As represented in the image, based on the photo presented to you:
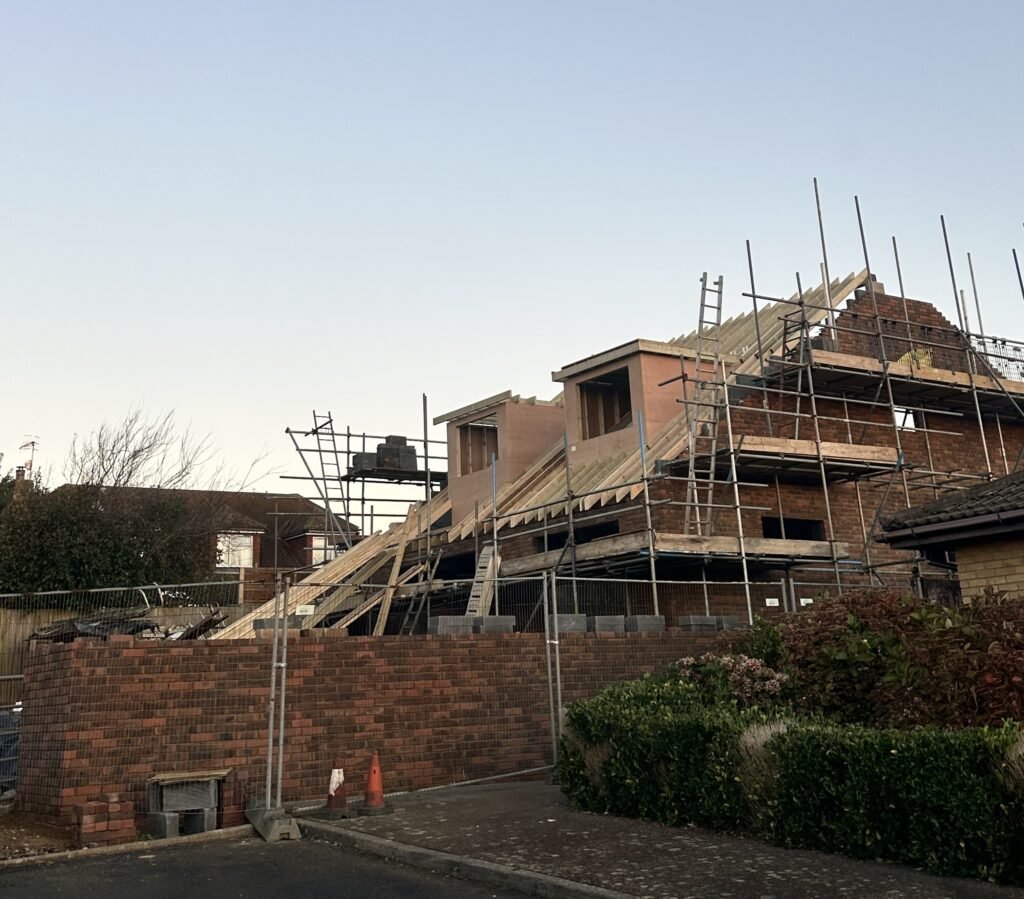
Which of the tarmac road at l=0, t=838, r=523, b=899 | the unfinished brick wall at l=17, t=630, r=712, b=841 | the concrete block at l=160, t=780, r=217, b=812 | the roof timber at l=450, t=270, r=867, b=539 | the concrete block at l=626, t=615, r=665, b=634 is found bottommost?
the tarmac road at l=0, t=838, r=523, b=899

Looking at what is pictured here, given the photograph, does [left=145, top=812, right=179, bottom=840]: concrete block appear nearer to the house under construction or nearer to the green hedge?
the green hedge

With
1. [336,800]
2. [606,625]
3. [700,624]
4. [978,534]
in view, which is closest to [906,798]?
[336,800]

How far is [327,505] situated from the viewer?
25000 millimetres

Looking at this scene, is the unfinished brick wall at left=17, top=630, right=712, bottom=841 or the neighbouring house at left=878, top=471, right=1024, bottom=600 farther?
the neighbouring house at left=878, top=471, right=1024, bottom=600

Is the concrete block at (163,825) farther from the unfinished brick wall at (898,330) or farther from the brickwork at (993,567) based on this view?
the unfinished brick wall at (898,330)

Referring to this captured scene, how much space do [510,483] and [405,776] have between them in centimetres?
1077

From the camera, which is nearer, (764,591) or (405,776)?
(405,776)

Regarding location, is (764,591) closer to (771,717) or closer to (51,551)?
(771,717)

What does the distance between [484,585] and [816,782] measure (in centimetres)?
1111

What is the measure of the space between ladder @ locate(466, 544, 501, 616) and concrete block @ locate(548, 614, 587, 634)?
2653 millimetres

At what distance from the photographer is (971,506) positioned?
1280 centimetres

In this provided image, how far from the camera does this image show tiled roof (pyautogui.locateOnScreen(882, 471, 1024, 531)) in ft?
40.2

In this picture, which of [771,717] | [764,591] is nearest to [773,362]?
[764,591]

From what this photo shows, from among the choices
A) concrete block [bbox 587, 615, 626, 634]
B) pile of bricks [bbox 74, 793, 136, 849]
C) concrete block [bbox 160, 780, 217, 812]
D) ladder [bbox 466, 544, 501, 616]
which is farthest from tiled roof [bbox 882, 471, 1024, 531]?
pile of bricks [bbox 74, 793, 136, 849]
